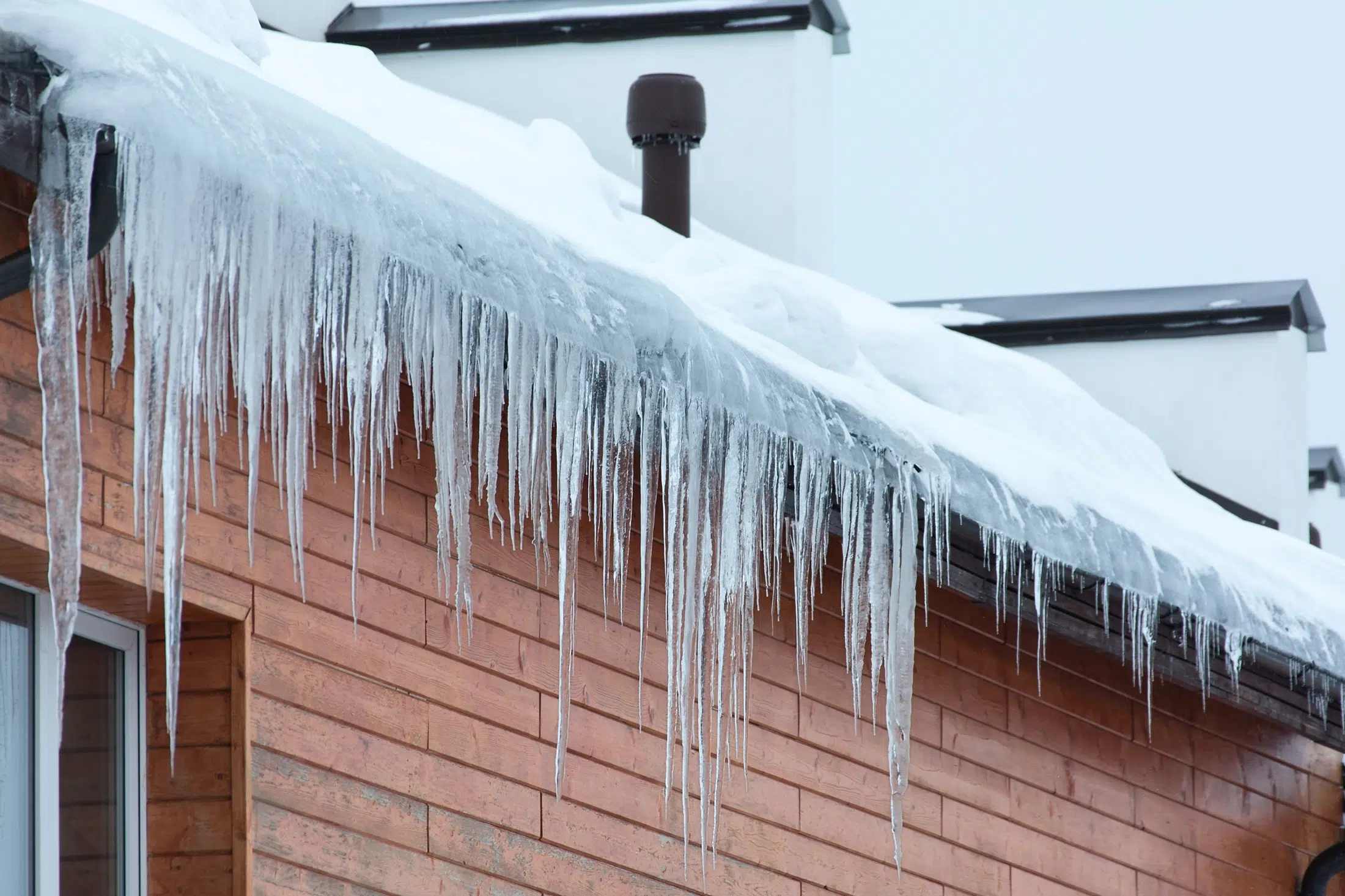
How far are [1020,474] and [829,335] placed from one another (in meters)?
0.66

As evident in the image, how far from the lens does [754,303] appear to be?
4.84 metres

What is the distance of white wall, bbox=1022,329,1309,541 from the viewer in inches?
317

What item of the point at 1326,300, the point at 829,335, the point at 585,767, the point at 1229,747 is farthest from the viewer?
the point at 1326,300

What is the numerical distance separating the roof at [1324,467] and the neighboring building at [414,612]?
578 centimetres

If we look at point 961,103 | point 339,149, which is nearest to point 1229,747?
point 339,149

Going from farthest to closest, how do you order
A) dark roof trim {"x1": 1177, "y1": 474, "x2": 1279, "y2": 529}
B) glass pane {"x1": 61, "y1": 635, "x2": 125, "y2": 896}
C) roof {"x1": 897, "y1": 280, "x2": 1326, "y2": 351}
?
roof {"x1": 897, "y1": 280, "x2": 1326, "y2": 351}
dark roof trim {"x1": 1177, "y1": 474, "x2": 1279, "y2": 529}
glass pane {"x1": 61, "y1": 635, "x2": 125, "y2": 896}

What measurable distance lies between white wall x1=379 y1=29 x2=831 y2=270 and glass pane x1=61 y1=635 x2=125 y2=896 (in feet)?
14.3

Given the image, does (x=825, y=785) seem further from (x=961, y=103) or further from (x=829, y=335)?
(x=961, y=103)

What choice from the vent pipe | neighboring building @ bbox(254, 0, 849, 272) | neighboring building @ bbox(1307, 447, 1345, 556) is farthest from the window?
neighboring building @ bbox(1307, 447, 1345, 556)

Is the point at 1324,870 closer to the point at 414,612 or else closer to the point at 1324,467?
the point at 414,612

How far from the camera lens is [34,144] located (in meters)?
2.71

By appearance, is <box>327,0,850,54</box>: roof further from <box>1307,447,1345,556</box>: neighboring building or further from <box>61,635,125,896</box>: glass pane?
<box>1307,447,1345,556</box>: neighboring building

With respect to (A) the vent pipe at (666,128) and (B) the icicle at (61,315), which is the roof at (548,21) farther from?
(B) the icicle at (61,315)

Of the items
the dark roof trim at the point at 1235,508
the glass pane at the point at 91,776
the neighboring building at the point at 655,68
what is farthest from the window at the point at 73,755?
the dark roof trim at the point at 1235,508
